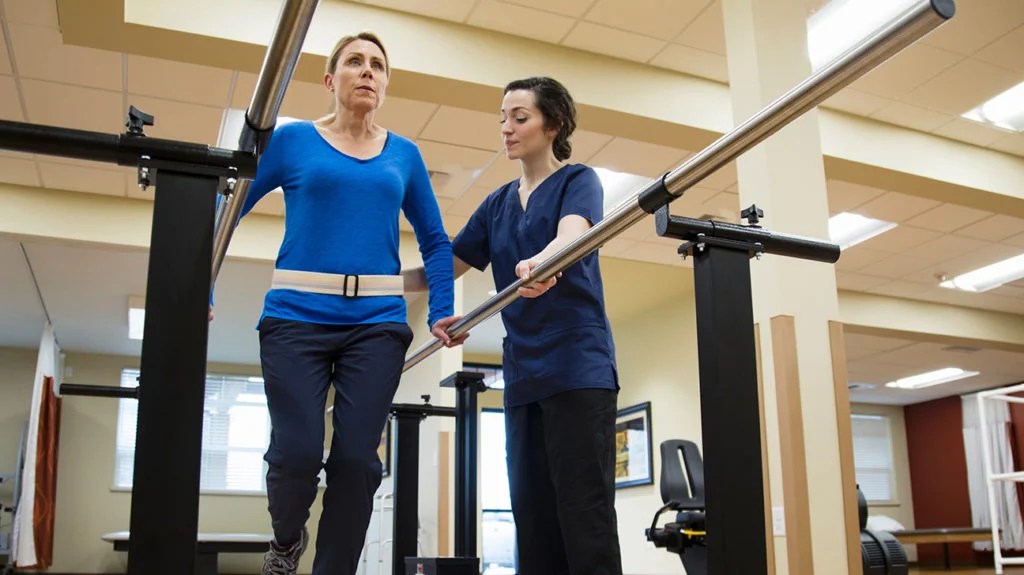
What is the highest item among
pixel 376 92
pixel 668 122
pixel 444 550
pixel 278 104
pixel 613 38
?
pixel 613 38

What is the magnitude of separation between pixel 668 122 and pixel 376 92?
3102 millimetres

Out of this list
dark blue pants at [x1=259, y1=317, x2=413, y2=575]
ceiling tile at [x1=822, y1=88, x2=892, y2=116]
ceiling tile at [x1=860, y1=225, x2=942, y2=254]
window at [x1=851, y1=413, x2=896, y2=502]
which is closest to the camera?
dark blue pants at [x1=259, y1=317, x2=413, y2=575]

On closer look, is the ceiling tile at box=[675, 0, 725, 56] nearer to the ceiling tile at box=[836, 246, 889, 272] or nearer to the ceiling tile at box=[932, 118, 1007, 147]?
the ceiling tile at box=[932, 118, 1007, 147]

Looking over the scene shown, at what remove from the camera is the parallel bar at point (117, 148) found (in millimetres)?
1143

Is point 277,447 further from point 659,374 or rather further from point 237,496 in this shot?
point 237,496

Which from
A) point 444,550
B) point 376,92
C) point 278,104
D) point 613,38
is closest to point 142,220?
point 444,550

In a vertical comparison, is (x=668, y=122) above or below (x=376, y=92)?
above

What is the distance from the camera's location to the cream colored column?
339cm

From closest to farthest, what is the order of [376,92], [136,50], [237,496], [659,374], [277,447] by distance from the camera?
1. [277,447]
2. [376,92]
3. [136,50]
4. [659,374]
5. [237,496]

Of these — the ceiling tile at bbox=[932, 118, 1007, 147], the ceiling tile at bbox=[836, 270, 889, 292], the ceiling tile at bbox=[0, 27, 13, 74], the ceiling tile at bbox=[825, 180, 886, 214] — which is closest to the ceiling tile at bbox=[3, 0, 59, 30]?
the ceiling tile at bbox=[0, 27, 13, 74]

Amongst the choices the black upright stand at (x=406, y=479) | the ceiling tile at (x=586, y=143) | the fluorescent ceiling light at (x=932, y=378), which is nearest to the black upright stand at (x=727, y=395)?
the black upright stand at (x=406, y=479)

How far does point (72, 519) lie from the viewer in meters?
10.3

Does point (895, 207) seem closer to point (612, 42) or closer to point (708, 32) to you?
point (708, 32)

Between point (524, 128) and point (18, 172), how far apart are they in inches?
202
